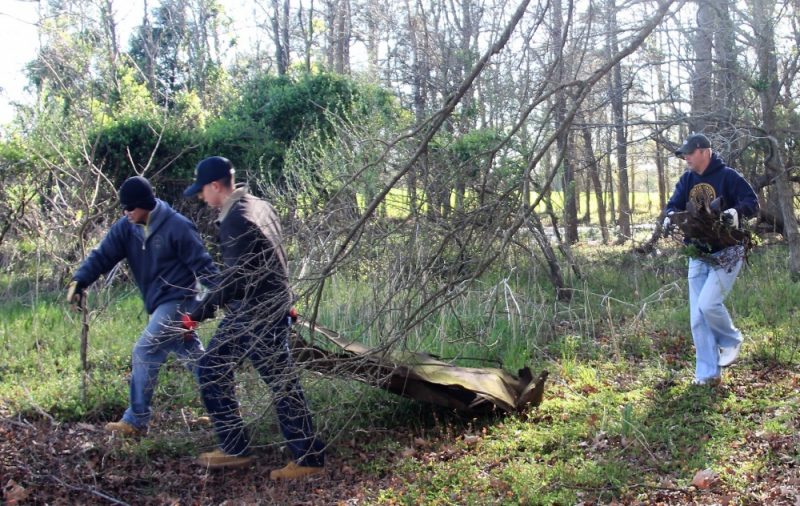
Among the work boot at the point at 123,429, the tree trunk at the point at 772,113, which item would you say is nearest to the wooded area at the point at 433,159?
the tree trunk at the point at 772,113

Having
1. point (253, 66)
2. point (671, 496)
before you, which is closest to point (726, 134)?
point (671, 496)

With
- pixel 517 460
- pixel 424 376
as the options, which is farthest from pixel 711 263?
pixel 424 376

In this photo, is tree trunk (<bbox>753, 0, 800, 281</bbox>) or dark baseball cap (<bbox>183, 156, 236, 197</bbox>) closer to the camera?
dark baseball cap (<bbox>183, 156, 236, 197</bbox>)

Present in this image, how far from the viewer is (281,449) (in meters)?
5.64

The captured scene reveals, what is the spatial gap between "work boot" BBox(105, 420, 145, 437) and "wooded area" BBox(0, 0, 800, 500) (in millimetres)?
1452

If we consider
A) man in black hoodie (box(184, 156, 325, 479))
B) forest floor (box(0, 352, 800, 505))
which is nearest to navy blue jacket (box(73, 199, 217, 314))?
man in black hoodie (box(184, 156, 325, 479))

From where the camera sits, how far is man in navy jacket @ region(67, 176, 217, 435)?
582cm

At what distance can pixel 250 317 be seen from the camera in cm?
503

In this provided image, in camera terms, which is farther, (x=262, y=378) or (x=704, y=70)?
(x=704, y=70)

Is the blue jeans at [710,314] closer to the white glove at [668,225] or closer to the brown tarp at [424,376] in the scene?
the white glove at [668,225]

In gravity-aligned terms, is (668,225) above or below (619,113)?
below

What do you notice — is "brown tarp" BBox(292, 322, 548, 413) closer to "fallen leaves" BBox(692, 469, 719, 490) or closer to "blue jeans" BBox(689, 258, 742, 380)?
"blue jeans" BBox(689, 258, 742, 380)

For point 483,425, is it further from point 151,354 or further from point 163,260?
point 163,260

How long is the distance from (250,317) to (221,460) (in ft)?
3.86
